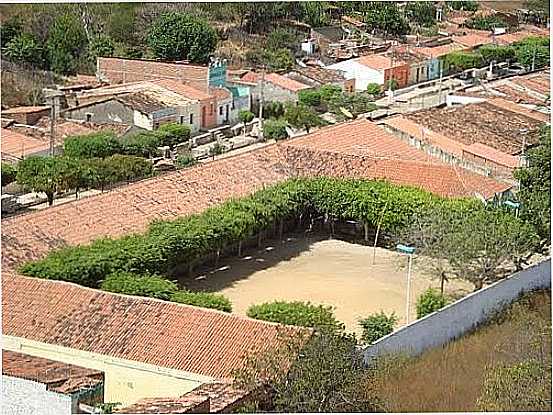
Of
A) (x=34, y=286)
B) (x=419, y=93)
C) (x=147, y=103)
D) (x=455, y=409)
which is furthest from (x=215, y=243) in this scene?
(x=419, y=93)

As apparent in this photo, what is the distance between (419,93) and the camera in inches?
481

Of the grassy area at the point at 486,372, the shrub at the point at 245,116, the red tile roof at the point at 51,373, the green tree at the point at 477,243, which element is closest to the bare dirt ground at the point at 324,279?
the green tree at the point at 477,243

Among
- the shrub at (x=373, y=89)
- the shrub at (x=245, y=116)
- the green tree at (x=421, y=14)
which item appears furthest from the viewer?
the green tree at (x=421, y=14)

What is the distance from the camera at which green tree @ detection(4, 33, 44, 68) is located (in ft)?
36.8

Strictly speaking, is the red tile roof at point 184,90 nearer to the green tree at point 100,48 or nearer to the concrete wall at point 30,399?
the green tree at point 100,48

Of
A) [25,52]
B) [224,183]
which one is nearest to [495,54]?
[25,52]

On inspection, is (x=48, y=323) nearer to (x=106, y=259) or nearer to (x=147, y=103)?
(x=106, y=259)

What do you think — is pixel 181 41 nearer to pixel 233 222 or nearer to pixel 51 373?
pixel 233 222

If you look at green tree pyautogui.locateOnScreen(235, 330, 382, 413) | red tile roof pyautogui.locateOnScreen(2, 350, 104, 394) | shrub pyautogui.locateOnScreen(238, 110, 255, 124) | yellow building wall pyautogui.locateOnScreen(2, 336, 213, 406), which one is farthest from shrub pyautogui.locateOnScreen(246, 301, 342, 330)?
shrub pyautogui.locateOnScreen(238, 110, 255, 124)

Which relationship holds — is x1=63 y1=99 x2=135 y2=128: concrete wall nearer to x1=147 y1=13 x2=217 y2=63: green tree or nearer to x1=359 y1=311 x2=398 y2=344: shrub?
x1=147 y1=13 x2=217 y2=63: green tree

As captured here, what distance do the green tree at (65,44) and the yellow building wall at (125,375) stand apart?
24.5 ft

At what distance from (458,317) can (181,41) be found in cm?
780

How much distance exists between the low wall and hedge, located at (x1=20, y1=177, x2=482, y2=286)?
702 millimetres

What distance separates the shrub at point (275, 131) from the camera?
955 cm
